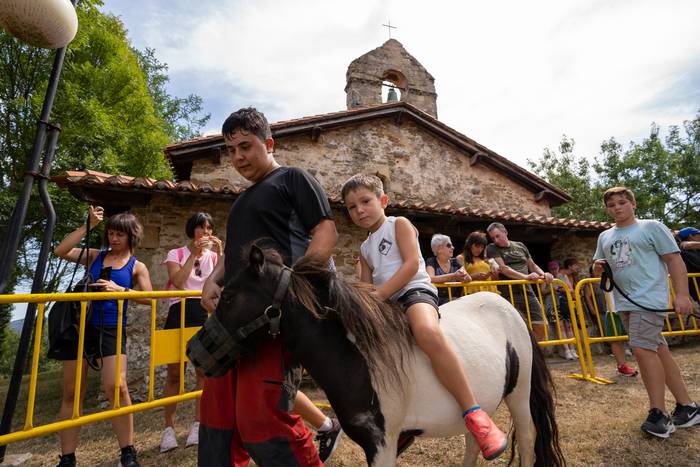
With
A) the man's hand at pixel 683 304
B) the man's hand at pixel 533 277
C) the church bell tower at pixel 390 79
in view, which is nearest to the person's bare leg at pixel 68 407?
the man's hand at pixel 683 304

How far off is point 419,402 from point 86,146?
13.5 metres

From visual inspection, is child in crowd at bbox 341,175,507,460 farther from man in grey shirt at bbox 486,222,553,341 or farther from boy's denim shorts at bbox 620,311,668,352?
man in grey shirt at bbox 486,222,553,341

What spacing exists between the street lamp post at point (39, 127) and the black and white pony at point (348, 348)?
5.73ft

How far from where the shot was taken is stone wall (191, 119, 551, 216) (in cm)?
905

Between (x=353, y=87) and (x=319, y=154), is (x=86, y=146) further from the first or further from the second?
(x=353, y=87)

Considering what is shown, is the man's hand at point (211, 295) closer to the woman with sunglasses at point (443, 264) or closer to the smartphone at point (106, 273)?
the smartphone at point (106, 273)

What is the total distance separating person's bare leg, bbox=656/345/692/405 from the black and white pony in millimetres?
2203

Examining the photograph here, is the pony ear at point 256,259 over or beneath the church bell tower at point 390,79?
beneath

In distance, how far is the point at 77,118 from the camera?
11.1m

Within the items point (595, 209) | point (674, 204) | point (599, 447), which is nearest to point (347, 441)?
point (599, 447)

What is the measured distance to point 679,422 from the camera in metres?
2.96

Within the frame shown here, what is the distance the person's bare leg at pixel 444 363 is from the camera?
65.3 inches

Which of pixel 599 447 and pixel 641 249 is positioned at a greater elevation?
pixel 641 249

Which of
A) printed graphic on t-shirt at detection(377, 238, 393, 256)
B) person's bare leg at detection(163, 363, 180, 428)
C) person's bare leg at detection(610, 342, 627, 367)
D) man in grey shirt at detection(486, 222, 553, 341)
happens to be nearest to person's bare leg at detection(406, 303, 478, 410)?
printed graphic on t-shirt at detection(377, 238, 393, 256)
